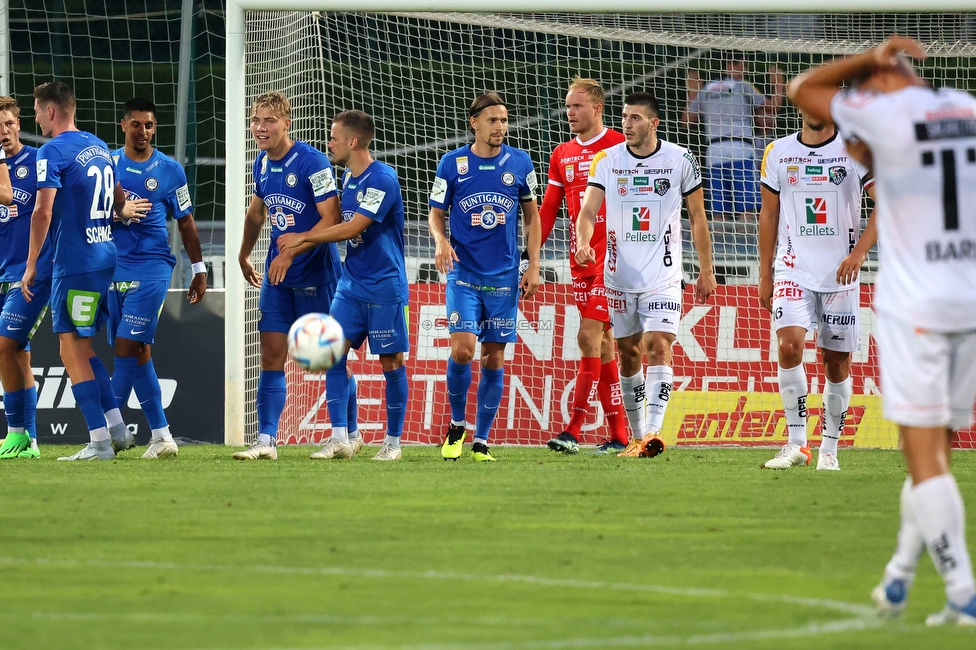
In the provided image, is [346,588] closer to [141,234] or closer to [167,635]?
[167,635]

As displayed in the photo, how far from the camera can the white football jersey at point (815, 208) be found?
918 cm

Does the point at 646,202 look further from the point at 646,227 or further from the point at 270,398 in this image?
the point at 270,398

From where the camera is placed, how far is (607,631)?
4.07 m

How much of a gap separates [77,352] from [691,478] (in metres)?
4.15

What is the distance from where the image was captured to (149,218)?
405 inches

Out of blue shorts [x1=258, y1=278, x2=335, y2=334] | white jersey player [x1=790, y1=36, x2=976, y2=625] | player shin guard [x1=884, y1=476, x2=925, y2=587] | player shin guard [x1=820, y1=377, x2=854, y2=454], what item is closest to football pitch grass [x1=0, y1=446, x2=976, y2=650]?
player shin guard [x1=884, y1=476, x2=925, y2=587]

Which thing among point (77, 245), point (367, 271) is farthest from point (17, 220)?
point (367, 271)

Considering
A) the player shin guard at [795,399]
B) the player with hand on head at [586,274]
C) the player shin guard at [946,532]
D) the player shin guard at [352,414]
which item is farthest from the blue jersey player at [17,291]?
the player shin guard at [946,532]

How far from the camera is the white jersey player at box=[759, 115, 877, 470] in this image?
9172 millimetres

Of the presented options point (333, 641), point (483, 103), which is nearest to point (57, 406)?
point (483, 103)

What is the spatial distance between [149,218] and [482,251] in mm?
2448

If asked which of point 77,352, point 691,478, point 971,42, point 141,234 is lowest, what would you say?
point 691,478

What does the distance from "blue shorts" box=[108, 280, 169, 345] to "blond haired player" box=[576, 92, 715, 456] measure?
3.04m

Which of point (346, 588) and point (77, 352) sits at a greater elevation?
point (77, 352)
